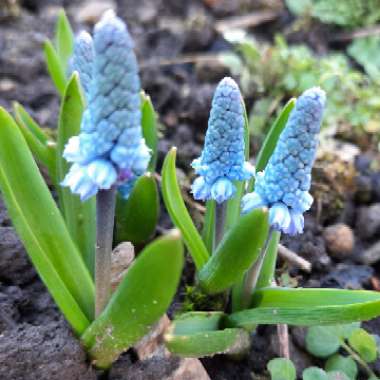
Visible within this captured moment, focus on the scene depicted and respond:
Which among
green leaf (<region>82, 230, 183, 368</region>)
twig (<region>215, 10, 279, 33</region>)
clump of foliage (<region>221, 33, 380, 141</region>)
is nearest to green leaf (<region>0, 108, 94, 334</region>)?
green leaf (<region>82, 230, 183, 368</region>)

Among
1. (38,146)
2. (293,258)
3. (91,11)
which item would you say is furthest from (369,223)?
(91,11)

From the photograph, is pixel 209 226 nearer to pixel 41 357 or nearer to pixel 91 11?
pixel 41 357

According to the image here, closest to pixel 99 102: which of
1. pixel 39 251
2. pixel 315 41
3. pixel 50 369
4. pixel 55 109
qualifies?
pixel 39 251

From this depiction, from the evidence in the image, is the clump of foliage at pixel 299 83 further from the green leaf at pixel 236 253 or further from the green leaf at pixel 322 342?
the green leaf at pixel 236 253

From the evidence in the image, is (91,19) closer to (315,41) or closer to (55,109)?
(55,109)

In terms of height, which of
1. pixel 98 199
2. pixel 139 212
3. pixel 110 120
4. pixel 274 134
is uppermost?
pixel 110 120

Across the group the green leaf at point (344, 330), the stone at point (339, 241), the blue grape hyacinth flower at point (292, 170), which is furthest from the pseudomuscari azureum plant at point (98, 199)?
the stone at point (339, 241)
